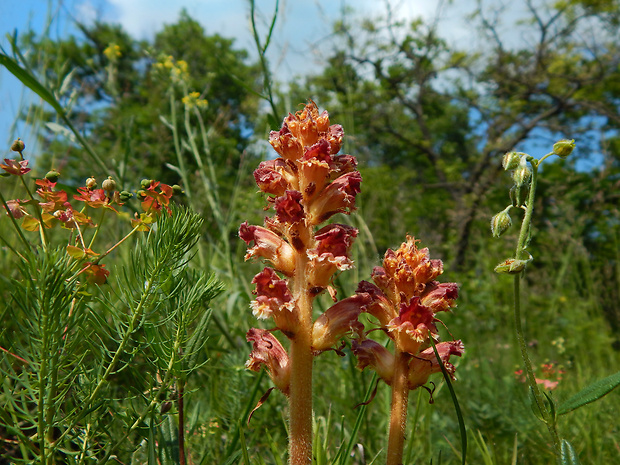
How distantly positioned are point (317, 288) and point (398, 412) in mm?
315

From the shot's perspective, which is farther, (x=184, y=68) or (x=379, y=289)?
(x=184, y=68)

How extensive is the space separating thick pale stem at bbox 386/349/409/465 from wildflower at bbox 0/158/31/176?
0.91m

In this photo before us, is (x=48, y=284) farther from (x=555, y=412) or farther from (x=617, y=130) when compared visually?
(x=617, y=130)

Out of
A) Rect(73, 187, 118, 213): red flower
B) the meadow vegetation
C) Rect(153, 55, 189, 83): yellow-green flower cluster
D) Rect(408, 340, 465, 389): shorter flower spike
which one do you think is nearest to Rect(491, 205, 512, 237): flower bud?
the meadow vegetation

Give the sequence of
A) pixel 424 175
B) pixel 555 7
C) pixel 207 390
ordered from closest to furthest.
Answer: pixel 207 390
pixel 555 7
pixel 424 175

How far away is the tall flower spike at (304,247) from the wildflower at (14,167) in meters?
0.50

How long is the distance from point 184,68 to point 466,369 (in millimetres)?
2687

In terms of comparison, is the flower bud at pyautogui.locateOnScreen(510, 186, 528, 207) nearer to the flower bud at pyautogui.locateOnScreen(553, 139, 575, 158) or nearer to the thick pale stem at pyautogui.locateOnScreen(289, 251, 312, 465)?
the flower bud at pyautogui.locateOnScreen(553, 139, 575, 158)

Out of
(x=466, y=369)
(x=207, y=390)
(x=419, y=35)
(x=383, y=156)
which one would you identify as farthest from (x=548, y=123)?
(x=207, y=390)

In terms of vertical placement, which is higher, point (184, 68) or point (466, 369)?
point (184, 68)

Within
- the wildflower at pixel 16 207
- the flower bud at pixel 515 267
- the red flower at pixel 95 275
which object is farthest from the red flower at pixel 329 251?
the wildflower at pixel 16 207

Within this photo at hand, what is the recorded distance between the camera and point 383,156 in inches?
883

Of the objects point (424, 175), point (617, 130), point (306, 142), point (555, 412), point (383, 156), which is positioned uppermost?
point (383, 156)

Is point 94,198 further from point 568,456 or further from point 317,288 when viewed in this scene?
point 568,456
